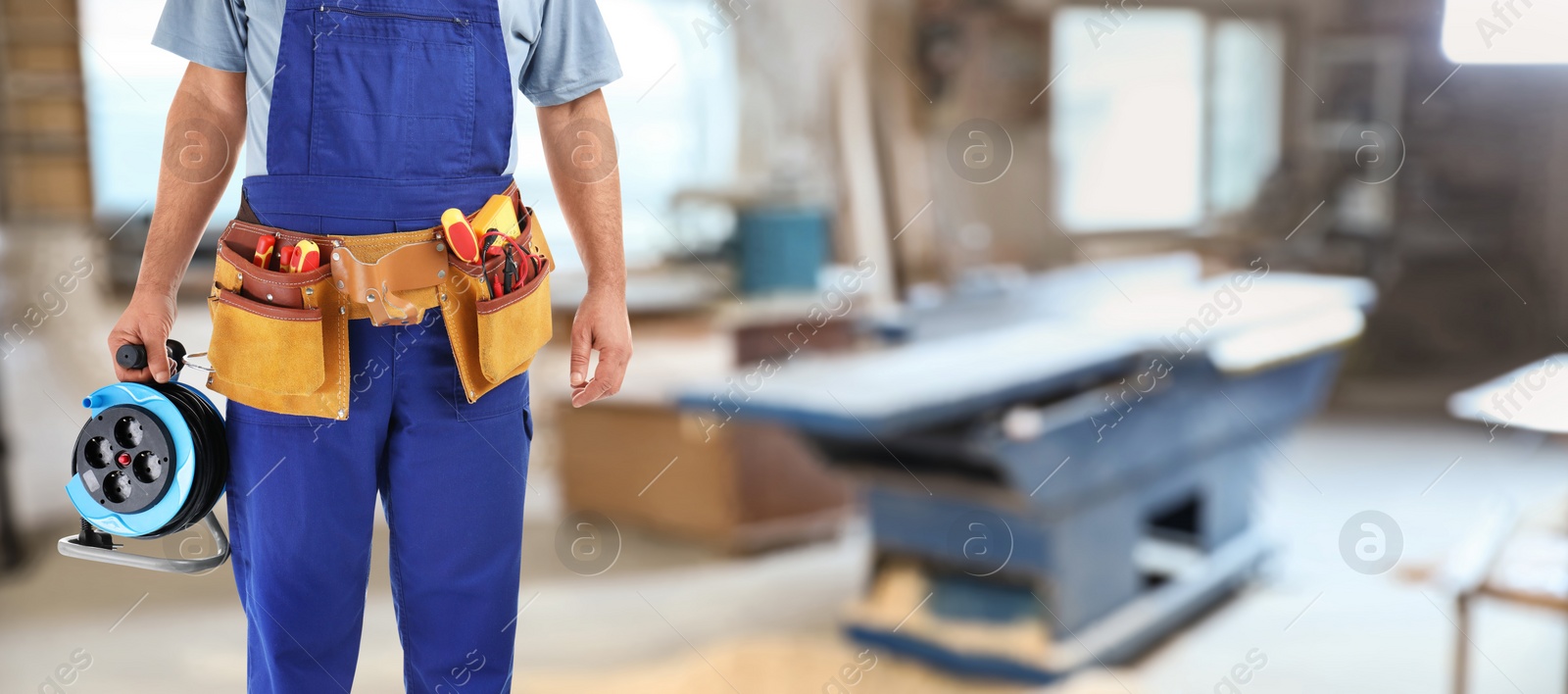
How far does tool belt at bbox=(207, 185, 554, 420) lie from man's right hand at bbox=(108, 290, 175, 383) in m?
0.05

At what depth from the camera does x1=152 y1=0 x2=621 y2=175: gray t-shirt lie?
1.06 m

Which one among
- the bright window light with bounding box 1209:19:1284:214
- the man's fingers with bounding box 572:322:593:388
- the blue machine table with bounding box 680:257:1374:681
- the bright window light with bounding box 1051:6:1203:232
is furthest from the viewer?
the bright window light with bounding box 1209:19:1284:214

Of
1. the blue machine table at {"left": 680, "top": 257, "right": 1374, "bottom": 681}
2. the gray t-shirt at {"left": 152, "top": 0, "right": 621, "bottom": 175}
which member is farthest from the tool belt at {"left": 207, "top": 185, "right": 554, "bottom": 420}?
the blue machine table at {"left": 680, "top": 257, "right": 1374, "bottom": 681}

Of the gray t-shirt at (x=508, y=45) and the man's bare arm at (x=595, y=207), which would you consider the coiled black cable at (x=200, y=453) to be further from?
the man's bare arm at (x=595, y=207)

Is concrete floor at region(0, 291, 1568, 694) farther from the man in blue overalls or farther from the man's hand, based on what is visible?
the man's hand

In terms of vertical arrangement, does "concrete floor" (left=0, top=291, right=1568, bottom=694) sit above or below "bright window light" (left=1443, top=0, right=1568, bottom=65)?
below

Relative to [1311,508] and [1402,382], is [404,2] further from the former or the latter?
[1402,382]

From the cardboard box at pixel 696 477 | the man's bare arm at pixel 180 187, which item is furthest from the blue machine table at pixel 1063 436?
the man's bare arm at pixel 180 187

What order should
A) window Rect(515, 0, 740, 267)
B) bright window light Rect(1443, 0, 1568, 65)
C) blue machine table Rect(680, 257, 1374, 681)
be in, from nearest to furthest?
blue machine table Rect(680, 257, 1374, 681), window Rect(515, 0, 740, 267), bright window light Rect(1443, 0, 1568, 65)

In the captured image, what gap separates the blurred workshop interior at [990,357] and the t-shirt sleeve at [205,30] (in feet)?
0.31

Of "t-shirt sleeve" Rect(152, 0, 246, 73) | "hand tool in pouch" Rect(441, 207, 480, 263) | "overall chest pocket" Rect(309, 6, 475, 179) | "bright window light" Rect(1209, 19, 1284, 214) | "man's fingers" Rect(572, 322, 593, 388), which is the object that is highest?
"t-shirt sleeve" Rect(152, 0, 246, 73)

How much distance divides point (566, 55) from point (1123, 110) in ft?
16.7

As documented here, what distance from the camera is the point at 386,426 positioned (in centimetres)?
112

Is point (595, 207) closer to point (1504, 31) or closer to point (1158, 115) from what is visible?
point (1158, 115)
